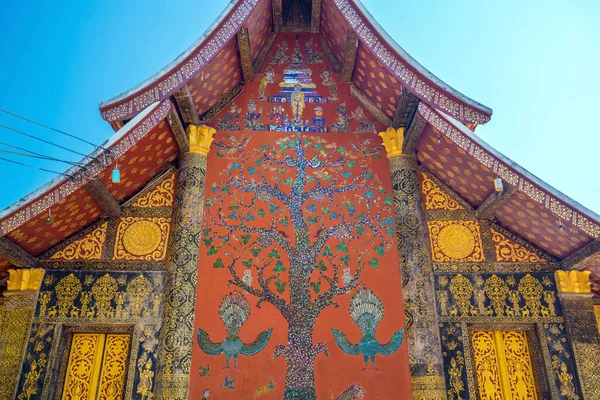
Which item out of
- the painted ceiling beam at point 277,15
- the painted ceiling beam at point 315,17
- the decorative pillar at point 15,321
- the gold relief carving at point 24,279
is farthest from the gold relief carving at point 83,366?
the painted ceiling beam at point 315,17

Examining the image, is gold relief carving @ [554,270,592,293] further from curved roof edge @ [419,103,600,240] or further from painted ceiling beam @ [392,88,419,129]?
painted ceiling beam @ [392,88,419,129]

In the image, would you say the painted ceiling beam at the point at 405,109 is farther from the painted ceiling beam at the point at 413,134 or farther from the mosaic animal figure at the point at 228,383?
the mosaic animal figure at the point at 228,383

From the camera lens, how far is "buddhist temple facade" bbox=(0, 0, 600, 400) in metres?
5.61

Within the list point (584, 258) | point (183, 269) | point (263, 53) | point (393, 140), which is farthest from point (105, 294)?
point (584, 258)

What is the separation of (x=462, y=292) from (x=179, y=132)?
12.5ft

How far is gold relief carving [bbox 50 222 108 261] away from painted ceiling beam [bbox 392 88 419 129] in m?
3.86

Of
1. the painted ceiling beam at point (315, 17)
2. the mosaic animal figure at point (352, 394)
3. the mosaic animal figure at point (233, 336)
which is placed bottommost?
the mosaic animal figure at point (352, 394)

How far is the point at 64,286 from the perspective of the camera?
6051 millimetres

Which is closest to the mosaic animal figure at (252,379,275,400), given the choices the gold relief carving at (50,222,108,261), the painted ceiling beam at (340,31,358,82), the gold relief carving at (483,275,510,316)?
the gold relief carving at (50,222,108,261)

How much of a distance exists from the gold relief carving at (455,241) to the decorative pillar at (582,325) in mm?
951

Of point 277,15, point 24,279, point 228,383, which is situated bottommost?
point 228,383

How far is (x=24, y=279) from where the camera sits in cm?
602

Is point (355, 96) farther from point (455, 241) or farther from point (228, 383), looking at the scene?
point (228, 383)

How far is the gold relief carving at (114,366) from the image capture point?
5789 millimetres
